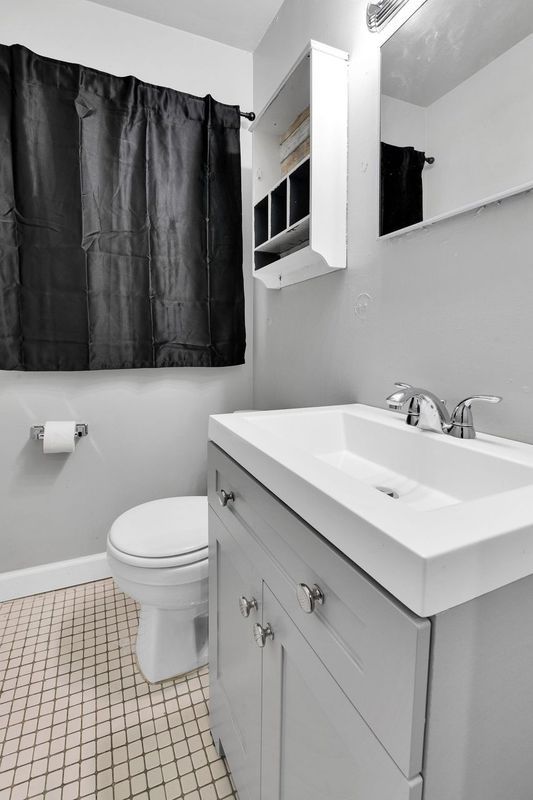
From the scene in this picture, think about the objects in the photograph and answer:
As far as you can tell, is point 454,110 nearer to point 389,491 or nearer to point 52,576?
point 389,491

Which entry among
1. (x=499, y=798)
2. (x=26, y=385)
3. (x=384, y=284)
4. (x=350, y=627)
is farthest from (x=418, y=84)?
(x=26, y=385)

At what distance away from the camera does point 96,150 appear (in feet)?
4.89

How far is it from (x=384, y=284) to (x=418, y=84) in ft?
1.48

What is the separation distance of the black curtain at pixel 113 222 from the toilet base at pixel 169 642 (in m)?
0.94

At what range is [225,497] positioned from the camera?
2.73ft

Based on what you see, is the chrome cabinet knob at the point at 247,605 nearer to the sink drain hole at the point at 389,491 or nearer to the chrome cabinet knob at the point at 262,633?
the chrome cabinet knob at the point at 262,633

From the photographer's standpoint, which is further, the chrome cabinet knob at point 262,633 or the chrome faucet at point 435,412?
the chrome faucet at point 435,412

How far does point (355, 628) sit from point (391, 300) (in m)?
0.83

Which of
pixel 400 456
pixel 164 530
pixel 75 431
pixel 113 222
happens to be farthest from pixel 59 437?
pixel 400 456

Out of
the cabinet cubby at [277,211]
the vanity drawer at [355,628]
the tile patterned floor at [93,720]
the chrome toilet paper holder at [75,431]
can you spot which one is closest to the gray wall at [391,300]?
the cabinet cubby at [277,211]

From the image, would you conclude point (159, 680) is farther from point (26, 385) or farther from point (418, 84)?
point (418, 84)

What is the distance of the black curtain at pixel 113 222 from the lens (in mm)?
1414

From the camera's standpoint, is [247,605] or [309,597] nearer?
[309,597]

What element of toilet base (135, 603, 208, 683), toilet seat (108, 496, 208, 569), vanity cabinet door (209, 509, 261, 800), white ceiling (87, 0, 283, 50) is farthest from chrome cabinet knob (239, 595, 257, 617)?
white ceiling (87, 0, 283, 50)
